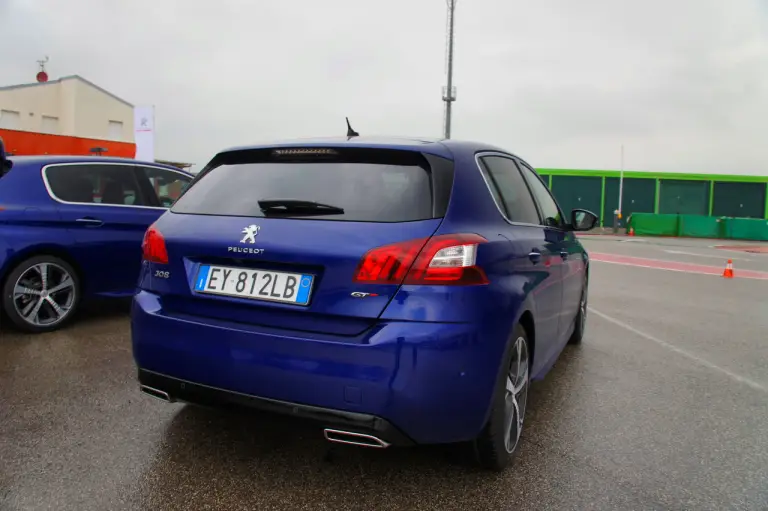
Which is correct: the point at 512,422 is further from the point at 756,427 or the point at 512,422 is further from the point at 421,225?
the point at 756,427

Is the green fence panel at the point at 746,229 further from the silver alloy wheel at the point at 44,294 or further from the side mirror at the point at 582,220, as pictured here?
the silver alloy wheel at the point at 44,294

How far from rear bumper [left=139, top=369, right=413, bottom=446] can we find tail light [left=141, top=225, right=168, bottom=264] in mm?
546

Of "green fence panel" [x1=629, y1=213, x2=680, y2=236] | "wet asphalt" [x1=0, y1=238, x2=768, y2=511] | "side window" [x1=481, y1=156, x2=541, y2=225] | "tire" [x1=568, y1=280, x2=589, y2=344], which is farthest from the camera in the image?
"green fence panel" [x1=629, y1=213, x2=680, y2=236]

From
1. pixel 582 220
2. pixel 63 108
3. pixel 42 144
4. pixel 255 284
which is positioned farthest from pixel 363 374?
pixel 63 108

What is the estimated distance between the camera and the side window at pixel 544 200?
409 cm

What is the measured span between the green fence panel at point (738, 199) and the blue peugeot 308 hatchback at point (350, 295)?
35550 mm

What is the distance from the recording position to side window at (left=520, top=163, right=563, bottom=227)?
4090 mm

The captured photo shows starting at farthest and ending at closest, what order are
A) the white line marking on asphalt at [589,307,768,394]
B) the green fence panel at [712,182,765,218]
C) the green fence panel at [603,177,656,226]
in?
the green fence panel at [712,182,765,218], the green fence panel at [603,177,656,226], the white line marking on asphalt at [589,307,768,394]

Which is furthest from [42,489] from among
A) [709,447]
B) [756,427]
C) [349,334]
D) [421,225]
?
[756,427]

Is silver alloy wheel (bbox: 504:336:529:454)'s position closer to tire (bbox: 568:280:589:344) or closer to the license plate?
the license plate

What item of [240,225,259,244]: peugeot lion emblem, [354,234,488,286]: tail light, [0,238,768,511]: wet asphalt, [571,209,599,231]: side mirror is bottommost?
[0,238,768,511]: wet asphalt

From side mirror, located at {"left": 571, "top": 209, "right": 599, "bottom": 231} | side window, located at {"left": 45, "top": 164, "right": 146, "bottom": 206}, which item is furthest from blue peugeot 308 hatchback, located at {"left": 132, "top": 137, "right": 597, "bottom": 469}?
side window, located at {"left": 45, "top": 164, "right": 146, "bottom": 206}

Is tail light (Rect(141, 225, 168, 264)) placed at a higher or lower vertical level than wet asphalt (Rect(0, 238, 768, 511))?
higher

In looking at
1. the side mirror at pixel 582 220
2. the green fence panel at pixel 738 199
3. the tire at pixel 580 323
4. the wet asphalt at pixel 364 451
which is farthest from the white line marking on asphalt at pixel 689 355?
the green fence panel at pixel 738 199
